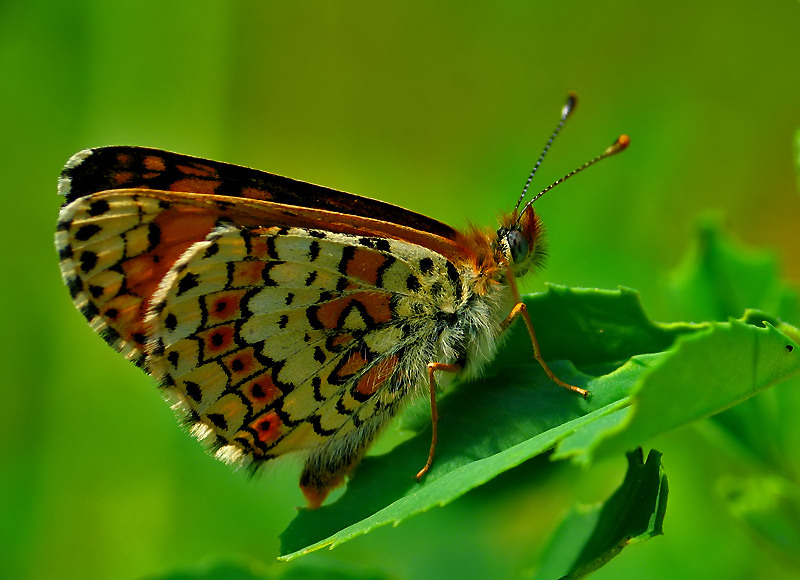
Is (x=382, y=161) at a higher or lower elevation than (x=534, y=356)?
higher

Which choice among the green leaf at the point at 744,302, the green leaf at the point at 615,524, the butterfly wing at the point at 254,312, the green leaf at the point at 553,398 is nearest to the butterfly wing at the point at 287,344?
the butterfly wing at the point at 254,312

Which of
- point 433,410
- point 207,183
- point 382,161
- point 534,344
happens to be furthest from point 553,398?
point 382,161

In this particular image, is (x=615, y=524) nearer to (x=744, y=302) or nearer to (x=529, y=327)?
(x=529, y=327)

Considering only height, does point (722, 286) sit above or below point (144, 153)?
below

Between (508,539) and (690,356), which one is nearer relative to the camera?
(690,356)

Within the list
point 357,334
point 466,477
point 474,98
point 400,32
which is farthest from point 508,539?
point 400,32

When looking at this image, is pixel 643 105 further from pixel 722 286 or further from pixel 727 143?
pixel 722 286

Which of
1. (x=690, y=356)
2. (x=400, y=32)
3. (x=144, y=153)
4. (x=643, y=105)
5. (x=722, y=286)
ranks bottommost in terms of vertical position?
(x=722, y=286)
